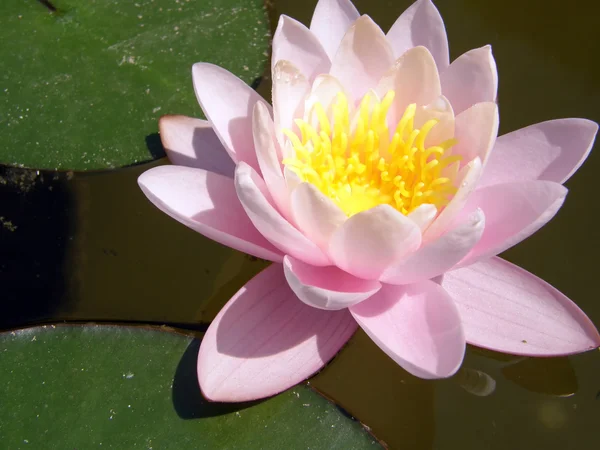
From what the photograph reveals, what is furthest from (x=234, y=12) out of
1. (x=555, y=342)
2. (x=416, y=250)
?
(x=555, y=342)

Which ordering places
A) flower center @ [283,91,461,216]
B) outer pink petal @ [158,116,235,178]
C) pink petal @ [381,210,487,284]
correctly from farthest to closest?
outer pink petal @ [158,116,235,178] → flower center @ [283,91,461,216] → pink petal @ [381,210,487,284]

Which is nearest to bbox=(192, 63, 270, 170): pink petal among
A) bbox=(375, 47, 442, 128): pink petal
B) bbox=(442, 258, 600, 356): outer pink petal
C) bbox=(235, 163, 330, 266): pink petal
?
bbox=(235, 163, 330, 266): pink petal

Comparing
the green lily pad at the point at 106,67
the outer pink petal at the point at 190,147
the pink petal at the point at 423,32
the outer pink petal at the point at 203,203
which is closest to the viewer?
the outer pink petal at the point at 203,203

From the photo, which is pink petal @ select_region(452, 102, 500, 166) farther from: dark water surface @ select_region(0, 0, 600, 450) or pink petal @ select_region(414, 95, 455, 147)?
dark water surface @ select_region(0, 0, 600, 450)

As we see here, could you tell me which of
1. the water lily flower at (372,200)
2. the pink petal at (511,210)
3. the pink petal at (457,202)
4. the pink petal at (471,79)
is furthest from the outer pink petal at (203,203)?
the pink petal at (471,79)

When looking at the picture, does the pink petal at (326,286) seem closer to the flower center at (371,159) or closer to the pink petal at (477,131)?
the flower center at (371,159)
